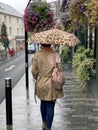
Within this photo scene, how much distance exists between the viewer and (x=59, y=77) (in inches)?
225

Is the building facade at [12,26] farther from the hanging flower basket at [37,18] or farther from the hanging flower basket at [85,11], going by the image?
the hanging flower basket at [85,11]

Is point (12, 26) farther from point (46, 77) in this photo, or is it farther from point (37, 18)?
point (46, 77)

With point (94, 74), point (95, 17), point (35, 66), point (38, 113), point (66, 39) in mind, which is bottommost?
point (38, 113)

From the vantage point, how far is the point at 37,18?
980 centimetres

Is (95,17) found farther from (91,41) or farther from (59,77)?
(91,41)

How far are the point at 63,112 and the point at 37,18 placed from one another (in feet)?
11.0

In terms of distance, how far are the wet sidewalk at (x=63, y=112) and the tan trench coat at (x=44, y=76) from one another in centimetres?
84

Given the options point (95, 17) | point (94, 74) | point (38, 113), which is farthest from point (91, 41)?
point (95, 17)

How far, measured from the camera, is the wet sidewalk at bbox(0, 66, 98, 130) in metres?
6.54

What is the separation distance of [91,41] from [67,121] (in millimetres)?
4812

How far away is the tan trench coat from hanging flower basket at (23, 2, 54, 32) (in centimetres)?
397

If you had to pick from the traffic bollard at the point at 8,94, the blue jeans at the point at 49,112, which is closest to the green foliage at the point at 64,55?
the blue jeans at the point at 49,112

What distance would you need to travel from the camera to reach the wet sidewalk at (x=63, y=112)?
6.54 meters

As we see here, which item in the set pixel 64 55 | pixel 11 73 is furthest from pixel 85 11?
pixel 11 73
